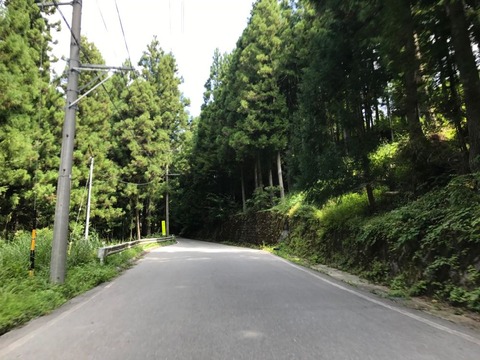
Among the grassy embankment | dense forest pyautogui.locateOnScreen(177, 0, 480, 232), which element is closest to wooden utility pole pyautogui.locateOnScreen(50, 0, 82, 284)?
dense forest pyautogui.locateOnScreen(177, 0, 480, 232)

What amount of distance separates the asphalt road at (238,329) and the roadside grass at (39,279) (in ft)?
0.90

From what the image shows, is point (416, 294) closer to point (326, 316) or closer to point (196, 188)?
point (326, 316)

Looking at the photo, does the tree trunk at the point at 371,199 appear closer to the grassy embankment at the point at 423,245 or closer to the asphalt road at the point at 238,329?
the grassy embankment at the point at 423,245

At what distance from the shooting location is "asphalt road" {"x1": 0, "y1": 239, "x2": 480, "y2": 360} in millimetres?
4160

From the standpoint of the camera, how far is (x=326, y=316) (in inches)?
221

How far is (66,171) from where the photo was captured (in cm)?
890

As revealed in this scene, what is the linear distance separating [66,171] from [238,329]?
5.87 meters

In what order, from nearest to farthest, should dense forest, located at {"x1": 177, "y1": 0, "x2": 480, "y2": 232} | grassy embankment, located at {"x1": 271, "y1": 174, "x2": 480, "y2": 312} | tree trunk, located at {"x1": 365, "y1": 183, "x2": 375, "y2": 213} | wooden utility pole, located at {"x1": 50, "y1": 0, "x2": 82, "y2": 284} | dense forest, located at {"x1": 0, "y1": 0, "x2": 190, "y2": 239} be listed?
grassy embankment, located at {"x1": 271, "y1": 174, "x2": 480, "y2": 312} → dense forest, located at {"x1": 177, "y1": 0, "x2": 480, "y2": 232} → wooden utility pole, located at {"x1": 50, "y1": 0, "x2": 82, "y2": 284} → tree trunk, located at {"x1": 365, "y1": 183, "x2": 375, "y2": 213} → dense forest, located at {"x1": 0, "y1": 0, "x2": 190, "y2": 239}

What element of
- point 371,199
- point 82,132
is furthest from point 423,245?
point 82,132

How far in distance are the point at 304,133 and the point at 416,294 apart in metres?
9.06

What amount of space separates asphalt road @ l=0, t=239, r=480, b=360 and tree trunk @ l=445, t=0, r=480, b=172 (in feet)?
13.1

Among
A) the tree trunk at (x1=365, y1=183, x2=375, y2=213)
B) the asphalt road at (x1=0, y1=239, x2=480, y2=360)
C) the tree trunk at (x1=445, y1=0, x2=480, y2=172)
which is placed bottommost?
the asphalt road at (x1=0, y1=239, x2=480, y2=360)

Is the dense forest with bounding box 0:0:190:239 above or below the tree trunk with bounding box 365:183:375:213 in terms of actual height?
above

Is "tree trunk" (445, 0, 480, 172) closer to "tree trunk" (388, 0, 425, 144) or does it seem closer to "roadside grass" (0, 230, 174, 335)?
"tree trunk" (388, 0, 425, 144)
